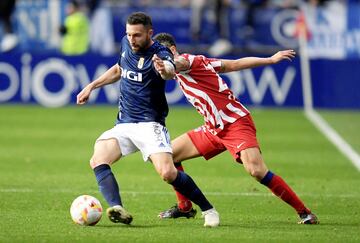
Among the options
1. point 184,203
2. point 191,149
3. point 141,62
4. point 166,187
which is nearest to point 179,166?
point 191,149

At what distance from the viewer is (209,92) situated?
10844mm

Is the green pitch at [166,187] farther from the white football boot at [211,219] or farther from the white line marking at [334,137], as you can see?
the white line marking at [334,137]

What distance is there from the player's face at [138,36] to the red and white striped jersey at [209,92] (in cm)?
62

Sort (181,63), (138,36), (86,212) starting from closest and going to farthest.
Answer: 1. (86,212)
2. (138,36)
3. (181,63)

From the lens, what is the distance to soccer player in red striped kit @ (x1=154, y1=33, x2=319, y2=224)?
1061 cm

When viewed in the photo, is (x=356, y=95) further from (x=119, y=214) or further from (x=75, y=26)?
(x=119, y=214)

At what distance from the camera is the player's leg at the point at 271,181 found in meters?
10.6

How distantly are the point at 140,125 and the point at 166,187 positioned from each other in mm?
3509

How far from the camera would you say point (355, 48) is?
101 feet

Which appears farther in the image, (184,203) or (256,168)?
(184,203)

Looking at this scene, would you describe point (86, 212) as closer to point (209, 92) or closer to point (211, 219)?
point (211, 219)

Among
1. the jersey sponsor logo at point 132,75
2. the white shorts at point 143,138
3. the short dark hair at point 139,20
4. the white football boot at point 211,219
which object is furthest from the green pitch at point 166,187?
the short dark hair at point 139,20

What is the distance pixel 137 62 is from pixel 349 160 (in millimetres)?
7556

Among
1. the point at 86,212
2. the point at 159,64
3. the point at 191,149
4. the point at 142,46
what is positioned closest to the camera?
the point at 159,64
